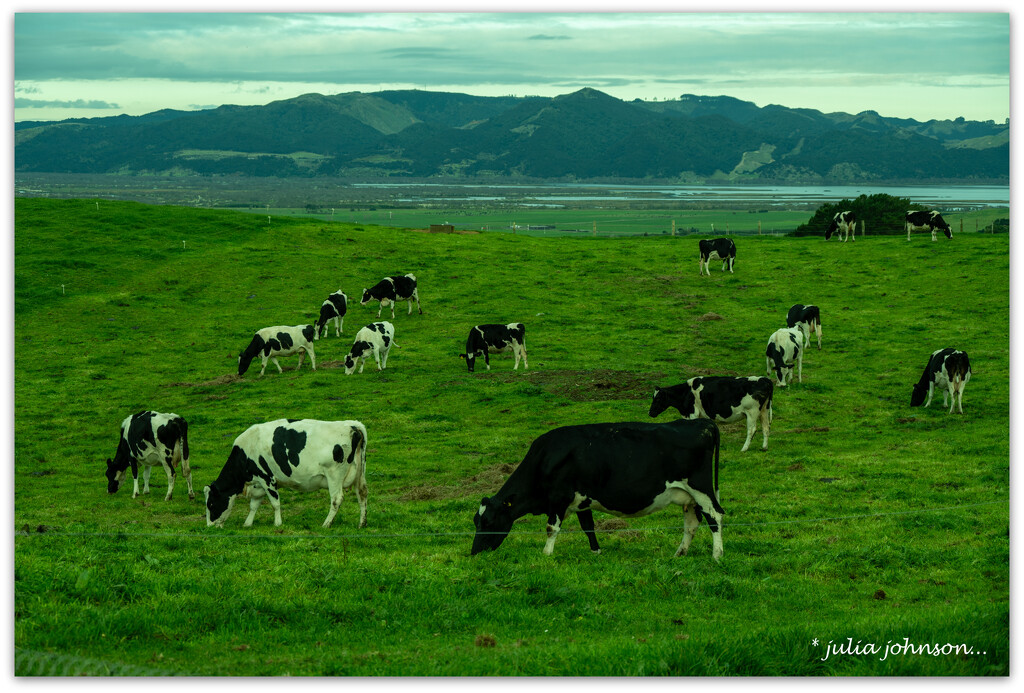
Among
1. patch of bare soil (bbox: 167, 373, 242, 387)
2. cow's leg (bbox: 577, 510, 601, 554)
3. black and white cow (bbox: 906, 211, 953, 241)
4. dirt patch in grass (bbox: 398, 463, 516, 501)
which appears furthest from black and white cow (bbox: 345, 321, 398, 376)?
black and white cow (bbox: 906, 211, 953, 241)

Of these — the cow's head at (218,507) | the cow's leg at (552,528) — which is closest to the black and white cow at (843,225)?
the cow's leg at (552,528)

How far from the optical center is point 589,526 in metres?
15.0

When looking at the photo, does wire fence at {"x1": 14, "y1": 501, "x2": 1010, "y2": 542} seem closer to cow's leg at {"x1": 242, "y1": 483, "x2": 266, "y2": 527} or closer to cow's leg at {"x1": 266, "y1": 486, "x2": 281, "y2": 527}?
cow's leg at {"x1": 266, "y1": 486, "x2": 281, "y2": 527}

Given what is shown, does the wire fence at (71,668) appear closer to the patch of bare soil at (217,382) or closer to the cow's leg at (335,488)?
the cow's leg at (335,488)

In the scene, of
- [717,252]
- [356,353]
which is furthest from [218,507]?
[717,252]

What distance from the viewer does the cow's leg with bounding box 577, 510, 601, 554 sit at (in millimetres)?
14859

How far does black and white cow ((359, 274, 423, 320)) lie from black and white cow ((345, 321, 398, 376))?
8.58 meters

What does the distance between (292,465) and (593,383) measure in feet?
52.9

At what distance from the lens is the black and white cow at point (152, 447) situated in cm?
2041

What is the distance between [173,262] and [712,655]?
5154 cm

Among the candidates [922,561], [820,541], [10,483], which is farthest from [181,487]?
[922,561]

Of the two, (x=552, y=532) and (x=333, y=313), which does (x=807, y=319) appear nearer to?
(x=333, y=313)

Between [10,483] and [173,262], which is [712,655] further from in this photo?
[173,262]

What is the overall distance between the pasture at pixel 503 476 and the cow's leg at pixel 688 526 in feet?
1.29
